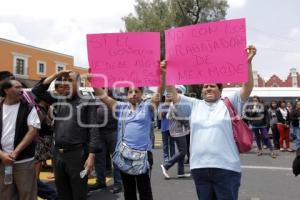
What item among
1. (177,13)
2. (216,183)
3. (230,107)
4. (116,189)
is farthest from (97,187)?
(177,13)

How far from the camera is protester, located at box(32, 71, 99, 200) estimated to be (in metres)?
4.15

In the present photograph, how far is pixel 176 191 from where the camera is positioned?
22.0 feet

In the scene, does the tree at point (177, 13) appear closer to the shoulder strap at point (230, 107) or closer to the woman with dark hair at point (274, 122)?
the woman with dark hair at point (274, 122)

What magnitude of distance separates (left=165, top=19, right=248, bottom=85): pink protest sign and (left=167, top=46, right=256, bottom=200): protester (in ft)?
0.59

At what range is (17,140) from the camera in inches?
170

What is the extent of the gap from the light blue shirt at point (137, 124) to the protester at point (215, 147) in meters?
0.72

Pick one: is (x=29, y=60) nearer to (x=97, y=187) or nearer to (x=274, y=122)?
(x=274, y=122)

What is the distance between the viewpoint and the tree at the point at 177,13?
108ft

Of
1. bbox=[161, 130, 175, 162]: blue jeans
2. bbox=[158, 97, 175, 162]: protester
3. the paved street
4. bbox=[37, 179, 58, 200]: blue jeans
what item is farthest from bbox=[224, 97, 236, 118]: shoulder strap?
bbox=[161, 130, 175, 162]: blue jeans

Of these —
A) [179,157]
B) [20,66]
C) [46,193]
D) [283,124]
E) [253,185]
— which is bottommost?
[253,185]

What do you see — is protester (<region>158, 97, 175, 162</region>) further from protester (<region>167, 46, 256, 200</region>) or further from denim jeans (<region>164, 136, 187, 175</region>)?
protester (<region>167, 46, 256, 200</region>)

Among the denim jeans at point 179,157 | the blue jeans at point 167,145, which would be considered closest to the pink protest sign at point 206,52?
the denim jeans at point 179,157

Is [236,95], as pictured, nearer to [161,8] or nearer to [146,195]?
[146,195]

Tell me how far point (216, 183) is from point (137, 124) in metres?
1.11
